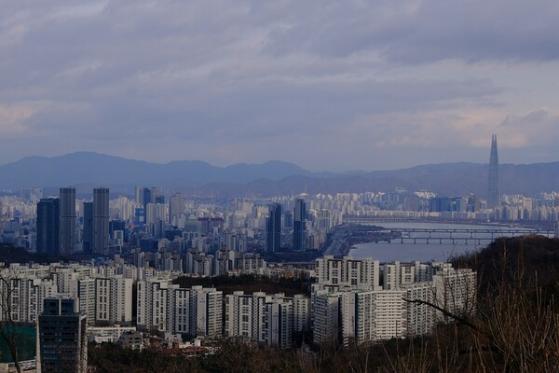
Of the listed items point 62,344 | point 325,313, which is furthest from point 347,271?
point 62,344

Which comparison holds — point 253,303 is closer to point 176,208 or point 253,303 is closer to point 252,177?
point 176,208

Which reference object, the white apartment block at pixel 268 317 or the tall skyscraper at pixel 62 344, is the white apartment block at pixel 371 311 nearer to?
the white apartment block at pixel 268 317

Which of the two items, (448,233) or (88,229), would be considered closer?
(448,233)

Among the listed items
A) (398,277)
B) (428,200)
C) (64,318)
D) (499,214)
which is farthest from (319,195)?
(64,318)

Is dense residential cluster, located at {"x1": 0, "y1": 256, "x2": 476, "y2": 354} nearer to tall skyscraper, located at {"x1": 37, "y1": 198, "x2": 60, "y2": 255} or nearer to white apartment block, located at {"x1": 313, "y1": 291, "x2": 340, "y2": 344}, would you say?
white apartment block, located at {"x1": 313, "y1": 291, "x2": 340, "y2": 344}

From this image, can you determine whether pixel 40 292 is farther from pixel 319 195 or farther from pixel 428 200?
pixel 319 195

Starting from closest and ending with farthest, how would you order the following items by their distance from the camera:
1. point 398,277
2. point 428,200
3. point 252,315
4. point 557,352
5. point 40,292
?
point 557,352, point 252,315, point 40,292, point 398,277, point 428,200
